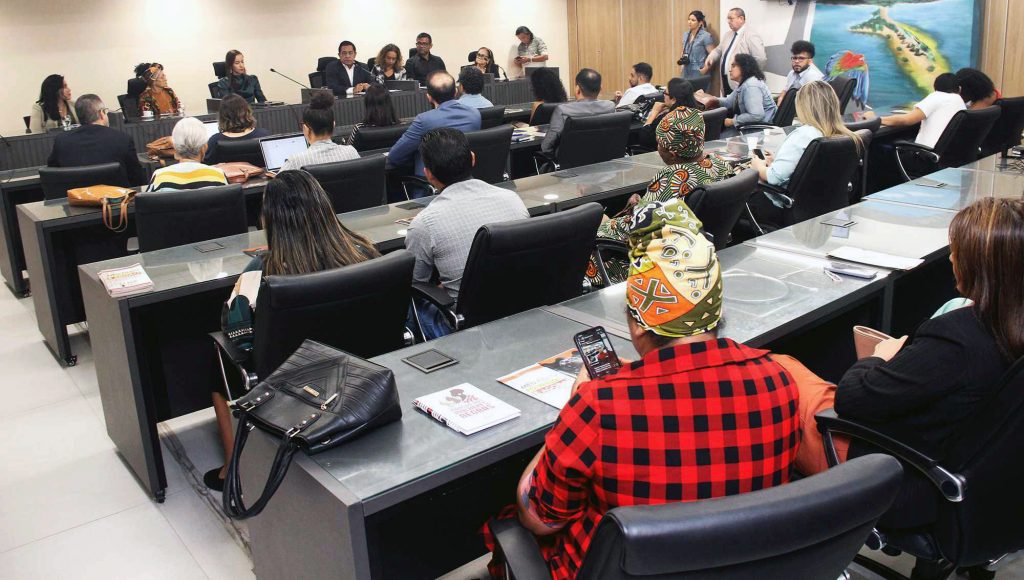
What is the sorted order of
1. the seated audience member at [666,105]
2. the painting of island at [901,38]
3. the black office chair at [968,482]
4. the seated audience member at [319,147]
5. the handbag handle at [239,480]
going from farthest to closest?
the painting of island at [901,38]
the seated audience member at [666,105]
the seated audience member at [319,147]
the black office chair at [968,482]
the handbag handle at [239,480]

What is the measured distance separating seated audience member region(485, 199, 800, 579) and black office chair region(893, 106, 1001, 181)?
15.2ft

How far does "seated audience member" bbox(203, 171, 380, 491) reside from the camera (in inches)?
99.5

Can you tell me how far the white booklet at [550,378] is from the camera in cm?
183

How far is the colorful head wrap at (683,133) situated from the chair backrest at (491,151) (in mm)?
1646

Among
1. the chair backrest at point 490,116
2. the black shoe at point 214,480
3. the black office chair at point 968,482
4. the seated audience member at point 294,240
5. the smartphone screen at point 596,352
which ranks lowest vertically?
the black shoe at point 214,480

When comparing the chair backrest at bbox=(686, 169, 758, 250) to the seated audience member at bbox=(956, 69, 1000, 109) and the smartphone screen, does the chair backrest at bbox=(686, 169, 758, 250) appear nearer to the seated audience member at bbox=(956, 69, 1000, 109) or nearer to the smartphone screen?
the smartphone screen

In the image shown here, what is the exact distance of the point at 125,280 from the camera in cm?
282

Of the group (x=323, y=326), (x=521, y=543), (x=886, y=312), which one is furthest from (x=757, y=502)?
(x=886, y=312)

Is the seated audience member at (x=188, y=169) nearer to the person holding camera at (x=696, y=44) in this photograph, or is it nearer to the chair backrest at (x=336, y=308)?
the chair backrest at (x=336, y=308)

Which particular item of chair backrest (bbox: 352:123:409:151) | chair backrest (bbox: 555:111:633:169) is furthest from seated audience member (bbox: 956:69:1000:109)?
chair backrest (bbox: 352:123:409:151)

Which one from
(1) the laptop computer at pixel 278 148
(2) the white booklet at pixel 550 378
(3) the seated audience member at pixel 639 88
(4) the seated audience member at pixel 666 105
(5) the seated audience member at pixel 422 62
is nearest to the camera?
(2) the white booklet at pixel 550 378

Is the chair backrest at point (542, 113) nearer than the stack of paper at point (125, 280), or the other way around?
the stack of paper at point (125, 280)

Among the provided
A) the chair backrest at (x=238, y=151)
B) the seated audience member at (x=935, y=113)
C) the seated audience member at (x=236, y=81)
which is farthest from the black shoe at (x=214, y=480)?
the seated audience member at (x=236, y=81)

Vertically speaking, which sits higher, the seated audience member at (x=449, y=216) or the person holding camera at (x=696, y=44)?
the person holding camera at (x=696, y=44)
